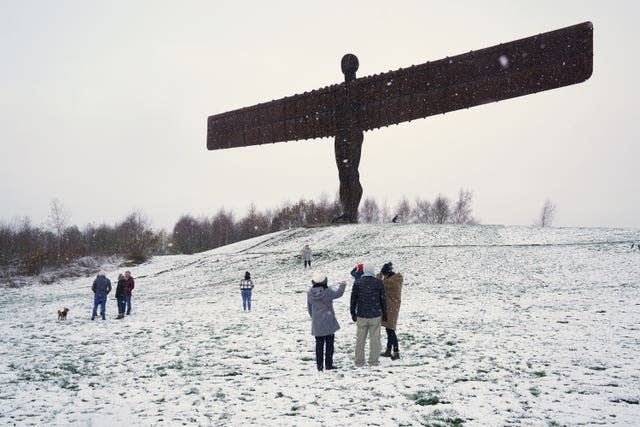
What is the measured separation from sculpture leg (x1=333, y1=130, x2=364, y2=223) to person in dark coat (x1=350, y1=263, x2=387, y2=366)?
17094 millimetres

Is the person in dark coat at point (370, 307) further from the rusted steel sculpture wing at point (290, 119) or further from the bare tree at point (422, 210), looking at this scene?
the bare tree at point (422, 210)

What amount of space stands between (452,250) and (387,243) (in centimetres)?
413

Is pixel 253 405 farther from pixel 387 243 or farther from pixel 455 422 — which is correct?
pixel 387 243

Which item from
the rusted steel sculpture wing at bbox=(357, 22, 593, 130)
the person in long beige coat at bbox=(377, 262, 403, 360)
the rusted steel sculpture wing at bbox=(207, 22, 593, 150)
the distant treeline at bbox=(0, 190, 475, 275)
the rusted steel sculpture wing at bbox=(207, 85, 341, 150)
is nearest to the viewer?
the person in long beige coat at bbox=(377, 262, 403, 360)

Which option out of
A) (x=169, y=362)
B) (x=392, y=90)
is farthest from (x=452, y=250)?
(x=169, y=362)

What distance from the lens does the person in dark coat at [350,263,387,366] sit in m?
7.78

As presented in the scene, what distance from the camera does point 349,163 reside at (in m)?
24.6

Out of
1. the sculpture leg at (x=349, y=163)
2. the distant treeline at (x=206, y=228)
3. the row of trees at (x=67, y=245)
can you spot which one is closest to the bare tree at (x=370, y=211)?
the distant treeline at (x=206, y=228)

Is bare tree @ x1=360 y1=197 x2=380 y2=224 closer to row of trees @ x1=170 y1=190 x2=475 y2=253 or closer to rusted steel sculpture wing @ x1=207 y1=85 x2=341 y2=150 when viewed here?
row of trees @ x1=170 y1=190 x2=475 y2=253

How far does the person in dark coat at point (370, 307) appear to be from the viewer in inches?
306

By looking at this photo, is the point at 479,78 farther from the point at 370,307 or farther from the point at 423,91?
the point at 370,307

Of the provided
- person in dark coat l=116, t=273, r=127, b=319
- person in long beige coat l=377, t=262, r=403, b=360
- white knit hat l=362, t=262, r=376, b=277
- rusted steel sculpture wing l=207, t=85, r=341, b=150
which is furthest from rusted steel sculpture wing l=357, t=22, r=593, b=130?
person in dark coat l=116, t=273, r=127, b=319

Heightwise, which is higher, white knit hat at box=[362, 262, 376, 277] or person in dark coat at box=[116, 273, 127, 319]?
white knit hat at box=[362, 262, 376, 277]

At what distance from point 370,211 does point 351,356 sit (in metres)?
91.1
